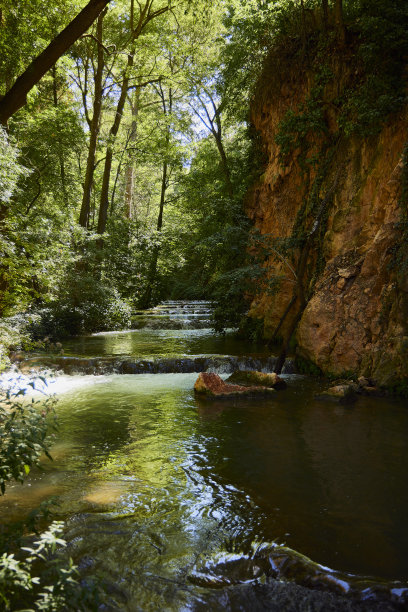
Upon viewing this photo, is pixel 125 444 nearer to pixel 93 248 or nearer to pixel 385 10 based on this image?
pixel 385 10

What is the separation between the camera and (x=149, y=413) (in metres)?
7.80

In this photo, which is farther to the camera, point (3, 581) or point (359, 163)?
point (359, 163)

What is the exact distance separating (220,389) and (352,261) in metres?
4.52

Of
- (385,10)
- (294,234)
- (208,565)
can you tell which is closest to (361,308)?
(294,234)

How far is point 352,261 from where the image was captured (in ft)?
34.2

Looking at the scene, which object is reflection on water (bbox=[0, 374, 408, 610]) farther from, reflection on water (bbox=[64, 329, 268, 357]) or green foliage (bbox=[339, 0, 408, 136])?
green foliage (bbox=[339, 0, 408, 136])

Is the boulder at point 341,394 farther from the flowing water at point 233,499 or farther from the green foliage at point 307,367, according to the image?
the green foliage at point 307,367

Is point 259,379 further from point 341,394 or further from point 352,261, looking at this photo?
point 352,261

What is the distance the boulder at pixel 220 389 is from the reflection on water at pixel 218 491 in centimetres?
75

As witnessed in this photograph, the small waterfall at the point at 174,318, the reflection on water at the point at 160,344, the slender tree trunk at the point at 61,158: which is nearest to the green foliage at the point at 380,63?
the reflection on water at the point at 160,344

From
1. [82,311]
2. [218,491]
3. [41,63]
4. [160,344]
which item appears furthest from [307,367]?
[82,311]

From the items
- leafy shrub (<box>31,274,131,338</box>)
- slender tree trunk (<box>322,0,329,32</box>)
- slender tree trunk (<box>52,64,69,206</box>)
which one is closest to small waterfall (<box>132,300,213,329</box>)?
leafy shrub (<box>31,274,131,338</box>)

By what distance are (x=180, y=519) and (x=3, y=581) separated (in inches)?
94.0

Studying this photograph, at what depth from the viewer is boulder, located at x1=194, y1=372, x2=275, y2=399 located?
8883 mm
